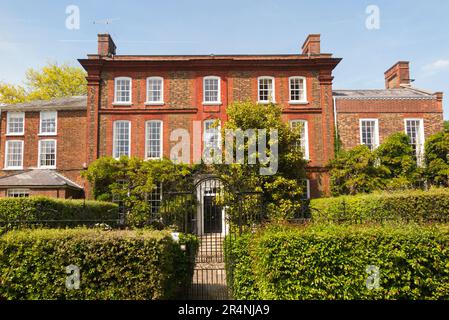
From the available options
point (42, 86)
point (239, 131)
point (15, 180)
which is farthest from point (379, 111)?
point (42, 86)

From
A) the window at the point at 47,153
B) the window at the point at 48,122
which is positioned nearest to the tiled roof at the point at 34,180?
the window at the point at 47,153

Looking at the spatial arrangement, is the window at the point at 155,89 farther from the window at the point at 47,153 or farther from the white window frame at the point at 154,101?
the window at the point at 47,153

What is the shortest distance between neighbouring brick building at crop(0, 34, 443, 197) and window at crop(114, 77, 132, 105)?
6 cm

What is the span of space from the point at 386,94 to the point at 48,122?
22.7 metres

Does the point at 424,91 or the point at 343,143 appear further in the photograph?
the point at 424,91

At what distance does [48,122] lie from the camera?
25.0 meters

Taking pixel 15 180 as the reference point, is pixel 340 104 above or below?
above

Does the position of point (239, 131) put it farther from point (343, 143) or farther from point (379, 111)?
point (379, 111)

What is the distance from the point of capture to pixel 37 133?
24859 millimetres

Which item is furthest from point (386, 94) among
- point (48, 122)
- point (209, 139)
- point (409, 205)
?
point (48, 122)

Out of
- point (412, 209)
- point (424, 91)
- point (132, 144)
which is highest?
point (424, 91)

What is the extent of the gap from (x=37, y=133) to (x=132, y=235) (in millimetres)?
21050

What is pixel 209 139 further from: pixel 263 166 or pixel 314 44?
pixel 314 44
